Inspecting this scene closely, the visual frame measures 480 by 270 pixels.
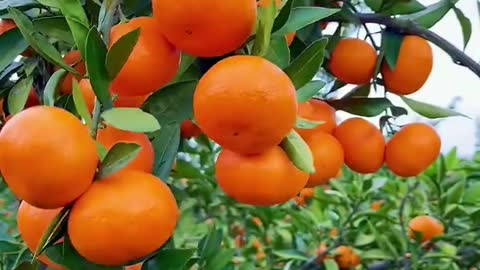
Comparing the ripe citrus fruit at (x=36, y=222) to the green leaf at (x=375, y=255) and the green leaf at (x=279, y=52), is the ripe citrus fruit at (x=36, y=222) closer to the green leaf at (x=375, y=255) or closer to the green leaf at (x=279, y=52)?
the green leaf at (x=279, y=52)

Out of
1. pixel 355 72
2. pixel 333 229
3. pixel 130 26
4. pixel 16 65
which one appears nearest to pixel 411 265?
pixel 333 229

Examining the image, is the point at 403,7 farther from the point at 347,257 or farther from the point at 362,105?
the point at 347,257

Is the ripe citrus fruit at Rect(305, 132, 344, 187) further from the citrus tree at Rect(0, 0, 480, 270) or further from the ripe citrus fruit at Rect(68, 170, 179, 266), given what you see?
the ripe citrus fruit at Rect(68, 170, 179, 266)

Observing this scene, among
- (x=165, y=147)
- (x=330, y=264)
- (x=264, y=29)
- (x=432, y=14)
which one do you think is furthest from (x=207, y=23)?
(x=330, y=264)

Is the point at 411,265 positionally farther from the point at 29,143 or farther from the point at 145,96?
the point at 29,143

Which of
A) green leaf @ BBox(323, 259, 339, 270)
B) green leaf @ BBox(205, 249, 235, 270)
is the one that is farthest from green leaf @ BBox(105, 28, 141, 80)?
green leaf @ BBox(323, 259, 339, 270)

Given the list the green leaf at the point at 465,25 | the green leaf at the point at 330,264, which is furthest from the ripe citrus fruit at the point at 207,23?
the green leaf at the point at 330,264

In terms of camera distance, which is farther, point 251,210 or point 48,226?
point 251,210
